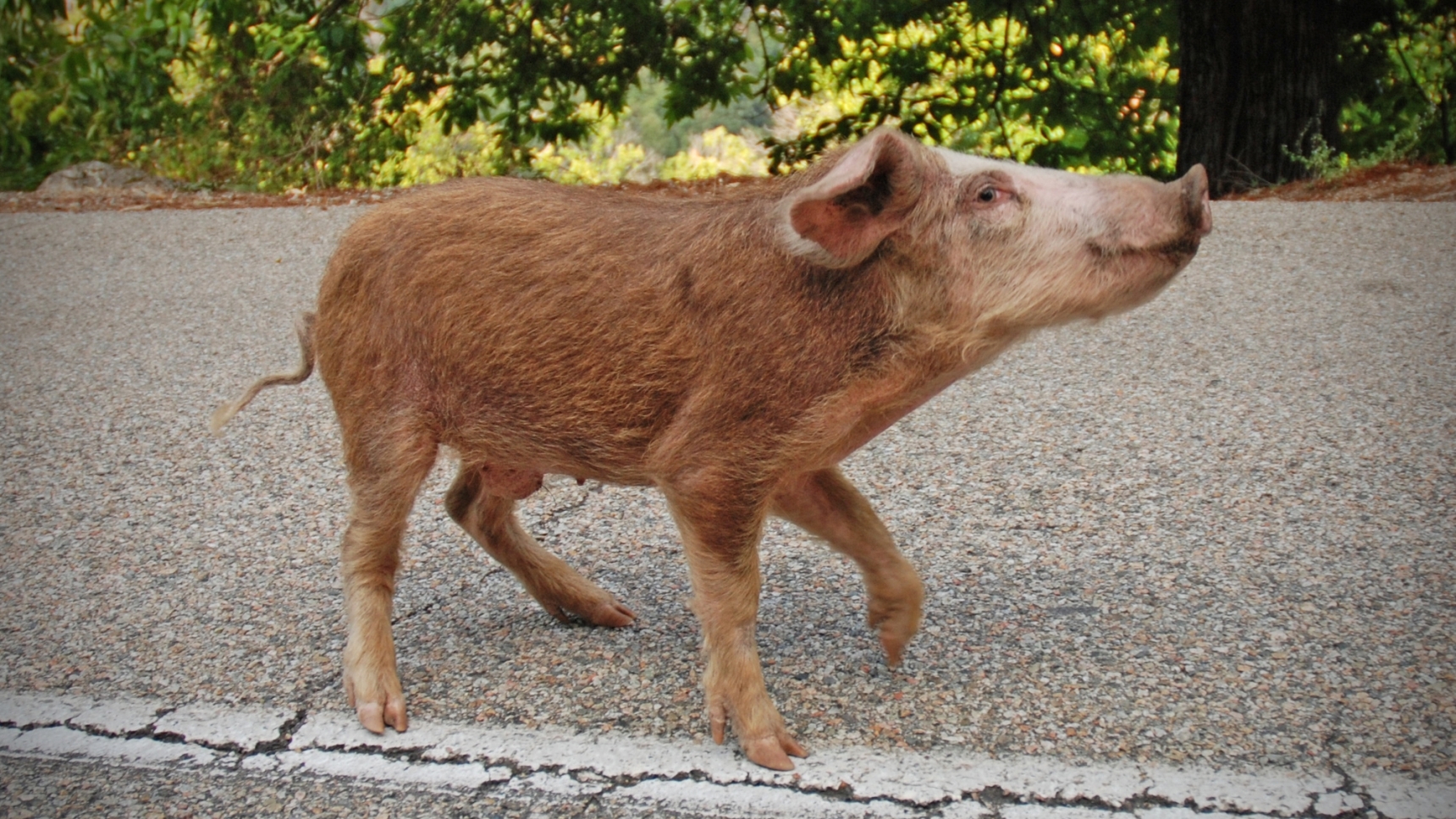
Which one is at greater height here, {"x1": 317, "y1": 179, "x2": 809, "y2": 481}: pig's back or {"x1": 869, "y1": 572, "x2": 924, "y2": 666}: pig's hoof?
{"x1": 317, "y1": 179, "x2": 809, "y2": 481}: pig's back

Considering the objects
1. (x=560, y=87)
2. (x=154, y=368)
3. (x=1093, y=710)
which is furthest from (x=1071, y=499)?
(x=560, y=87)

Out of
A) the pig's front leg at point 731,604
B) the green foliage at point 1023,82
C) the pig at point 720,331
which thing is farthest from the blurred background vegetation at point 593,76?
the pig's front leg at point 731,604

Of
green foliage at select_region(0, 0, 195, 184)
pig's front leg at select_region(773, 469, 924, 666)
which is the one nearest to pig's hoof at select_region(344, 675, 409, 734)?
pig's front leg at select_region(773, 469, 924, 666)

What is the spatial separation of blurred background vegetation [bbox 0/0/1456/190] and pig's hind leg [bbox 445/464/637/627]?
7781mm

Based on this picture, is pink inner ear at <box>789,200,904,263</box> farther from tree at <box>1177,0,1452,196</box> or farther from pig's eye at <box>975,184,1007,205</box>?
tree at <box>1177,0,1452,196</box>

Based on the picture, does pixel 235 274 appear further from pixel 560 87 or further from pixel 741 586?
pixel 741 586

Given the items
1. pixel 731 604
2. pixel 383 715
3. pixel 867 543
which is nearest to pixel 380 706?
pixel 383 715

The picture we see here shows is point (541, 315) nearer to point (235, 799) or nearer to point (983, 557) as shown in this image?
point (235, 799)

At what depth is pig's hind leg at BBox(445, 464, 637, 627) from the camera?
11.4 ft

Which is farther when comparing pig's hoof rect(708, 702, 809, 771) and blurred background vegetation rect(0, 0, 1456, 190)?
blurred background vegetation rect(0, 0, 1456, 190)

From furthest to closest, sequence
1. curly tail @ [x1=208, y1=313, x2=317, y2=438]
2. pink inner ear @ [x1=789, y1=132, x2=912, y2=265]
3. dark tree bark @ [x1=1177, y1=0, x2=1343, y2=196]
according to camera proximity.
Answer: dark tree bark @ [x1=1177, y1=0, x2=1343, y2=196] → curly tail @ [x1=208, y1=313, x2=317, y2=438] → pink inner ear @ [x1=789, y1=132, x2=912, y2=265]

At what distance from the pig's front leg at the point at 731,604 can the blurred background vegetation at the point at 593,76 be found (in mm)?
8390

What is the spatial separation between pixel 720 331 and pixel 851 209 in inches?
15.6

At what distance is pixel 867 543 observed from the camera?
10.2ft
